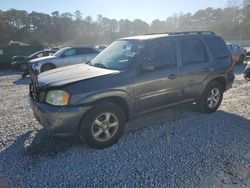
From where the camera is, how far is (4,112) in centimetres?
620

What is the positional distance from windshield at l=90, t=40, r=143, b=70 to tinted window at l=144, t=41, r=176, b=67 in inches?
9.2

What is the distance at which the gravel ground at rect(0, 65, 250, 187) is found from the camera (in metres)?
3.21

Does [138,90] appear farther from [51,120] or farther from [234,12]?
[234,12]

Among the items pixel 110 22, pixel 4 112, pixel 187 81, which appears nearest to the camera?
pixel 187 81

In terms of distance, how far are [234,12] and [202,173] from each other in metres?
87.4

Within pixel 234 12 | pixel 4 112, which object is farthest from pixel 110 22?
pixel 4 112

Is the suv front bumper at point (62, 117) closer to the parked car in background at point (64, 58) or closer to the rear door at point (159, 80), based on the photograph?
the rear door at point (159, 80)

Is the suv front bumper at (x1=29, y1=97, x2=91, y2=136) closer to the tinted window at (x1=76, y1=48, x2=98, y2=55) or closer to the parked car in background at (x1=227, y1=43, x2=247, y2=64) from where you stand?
the tinted window at (x1=76, y1=48, x2=98, y2=55)

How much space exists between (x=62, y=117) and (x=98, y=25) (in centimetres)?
8365

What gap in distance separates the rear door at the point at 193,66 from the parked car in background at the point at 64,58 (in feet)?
28.1

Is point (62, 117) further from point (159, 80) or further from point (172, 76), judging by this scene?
point (172, 76)

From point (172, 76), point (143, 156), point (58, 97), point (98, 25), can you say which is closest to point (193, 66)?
point (172, 76)

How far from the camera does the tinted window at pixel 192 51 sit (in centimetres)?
496

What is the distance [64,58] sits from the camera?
503 inches
